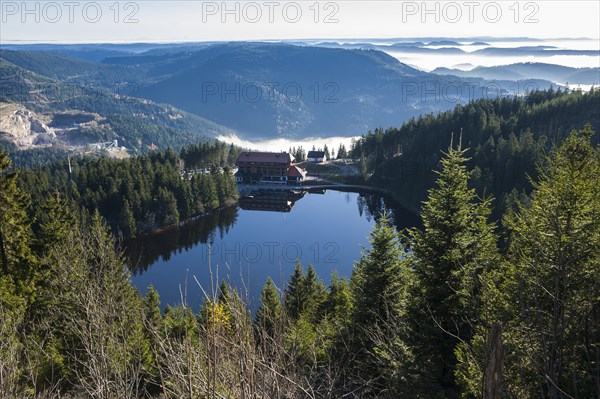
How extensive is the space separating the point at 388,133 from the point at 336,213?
3204 centimetres

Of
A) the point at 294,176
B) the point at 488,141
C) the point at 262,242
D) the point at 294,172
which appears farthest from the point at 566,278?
the point at 294,172

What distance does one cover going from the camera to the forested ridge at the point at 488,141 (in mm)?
56031

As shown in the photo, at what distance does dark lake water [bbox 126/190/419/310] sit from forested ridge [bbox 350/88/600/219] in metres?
6.88

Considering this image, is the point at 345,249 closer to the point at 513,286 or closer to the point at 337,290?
the point at 337,290

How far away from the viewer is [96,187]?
198 feet

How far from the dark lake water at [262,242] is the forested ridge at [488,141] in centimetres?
688

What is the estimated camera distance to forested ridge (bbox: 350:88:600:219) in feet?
184

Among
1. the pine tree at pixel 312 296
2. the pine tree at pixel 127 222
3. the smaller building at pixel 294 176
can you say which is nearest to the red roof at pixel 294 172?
the smaller building at pixel 294 176

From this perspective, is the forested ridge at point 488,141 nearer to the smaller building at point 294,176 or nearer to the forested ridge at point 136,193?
the smaller building at point 294,176

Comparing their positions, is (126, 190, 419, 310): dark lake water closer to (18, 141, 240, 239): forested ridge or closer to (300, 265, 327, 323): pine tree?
(18, 141, 240, 239): forested ridge

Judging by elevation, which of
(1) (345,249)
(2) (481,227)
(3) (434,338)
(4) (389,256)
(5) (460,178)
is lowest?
(1) (345,249)

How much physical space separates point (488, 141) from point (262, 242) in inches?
1443

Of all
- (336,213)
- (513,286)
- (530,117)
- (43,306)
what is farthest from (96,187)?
(530,117)

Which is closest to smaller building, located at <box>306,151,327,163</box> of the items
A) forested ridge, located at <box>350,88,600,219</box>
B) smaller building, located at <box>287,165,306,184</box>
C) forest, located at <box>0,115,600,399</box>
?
forested ridge, located at <box>350,88,600,219</box>
